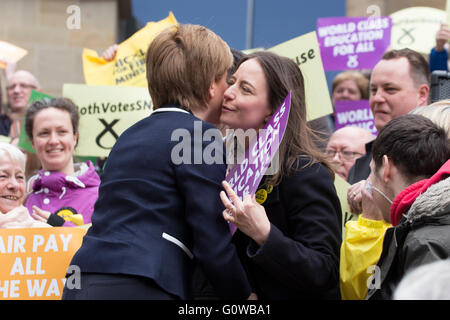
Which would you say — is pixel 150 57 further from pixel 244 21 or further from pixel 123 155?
pixel 244 21

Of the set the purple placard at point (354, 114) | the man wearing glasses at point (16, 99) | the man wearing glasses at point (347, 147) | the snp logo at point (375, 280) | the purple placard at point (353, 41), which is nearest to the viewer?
the snp logo at point (375, 280)

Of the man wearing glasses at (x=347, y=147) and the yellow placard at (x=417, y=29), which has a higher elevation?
the yellow placard at (x=417, y=29)

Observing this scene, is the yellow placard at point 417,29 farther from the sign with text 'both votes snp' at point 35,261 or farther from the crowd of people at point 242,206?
the sign with text 'both votes snp' at point 35,261

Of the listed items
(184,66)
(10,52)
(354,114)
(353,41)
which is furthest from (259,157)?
(10,52)

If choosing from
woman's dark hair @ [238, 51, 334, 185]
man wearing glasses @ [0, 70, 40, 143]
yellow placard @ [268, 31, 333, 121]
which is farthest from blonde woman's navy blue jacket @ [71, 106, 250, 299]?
man wearing glasses @ [0, 70, 40, 143]

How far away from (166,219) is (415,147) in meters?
1.03

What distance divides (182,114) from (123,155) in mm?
262

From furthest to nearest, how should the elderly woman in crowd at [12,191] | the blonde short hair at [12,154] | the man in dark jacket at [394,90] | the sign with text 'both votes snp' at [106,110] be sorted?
the sign with text 'both votes snp' at [106,110] < the man in dark jacket at [394,90] < the blonde short hair at [12,154] < the elderly woman in crowd at [12,191]

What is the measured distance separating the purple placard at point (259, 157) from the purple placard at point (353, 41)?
3.07 metres

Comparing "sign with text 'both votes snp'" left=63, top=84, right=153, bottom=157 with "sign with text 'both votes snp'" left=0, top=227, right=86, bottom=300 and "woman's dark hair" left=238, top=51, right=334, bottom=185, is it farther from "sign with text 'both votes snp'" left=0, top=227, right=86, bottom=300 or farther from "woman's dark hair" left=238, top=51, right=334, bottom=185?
"woman's dark hair" left=238, top=51, right=334, bottom=185

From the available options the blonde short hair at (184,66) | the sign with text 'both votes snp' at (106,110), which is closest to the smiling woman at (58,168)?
the sign with text 'both votes snp' at (106,110)

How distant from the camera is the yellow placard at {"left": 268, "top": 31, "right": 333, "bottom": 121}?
13.6 ft

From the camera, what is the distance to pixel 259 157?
2.40m

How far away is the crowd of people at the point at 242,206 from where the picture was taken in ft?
7.48
